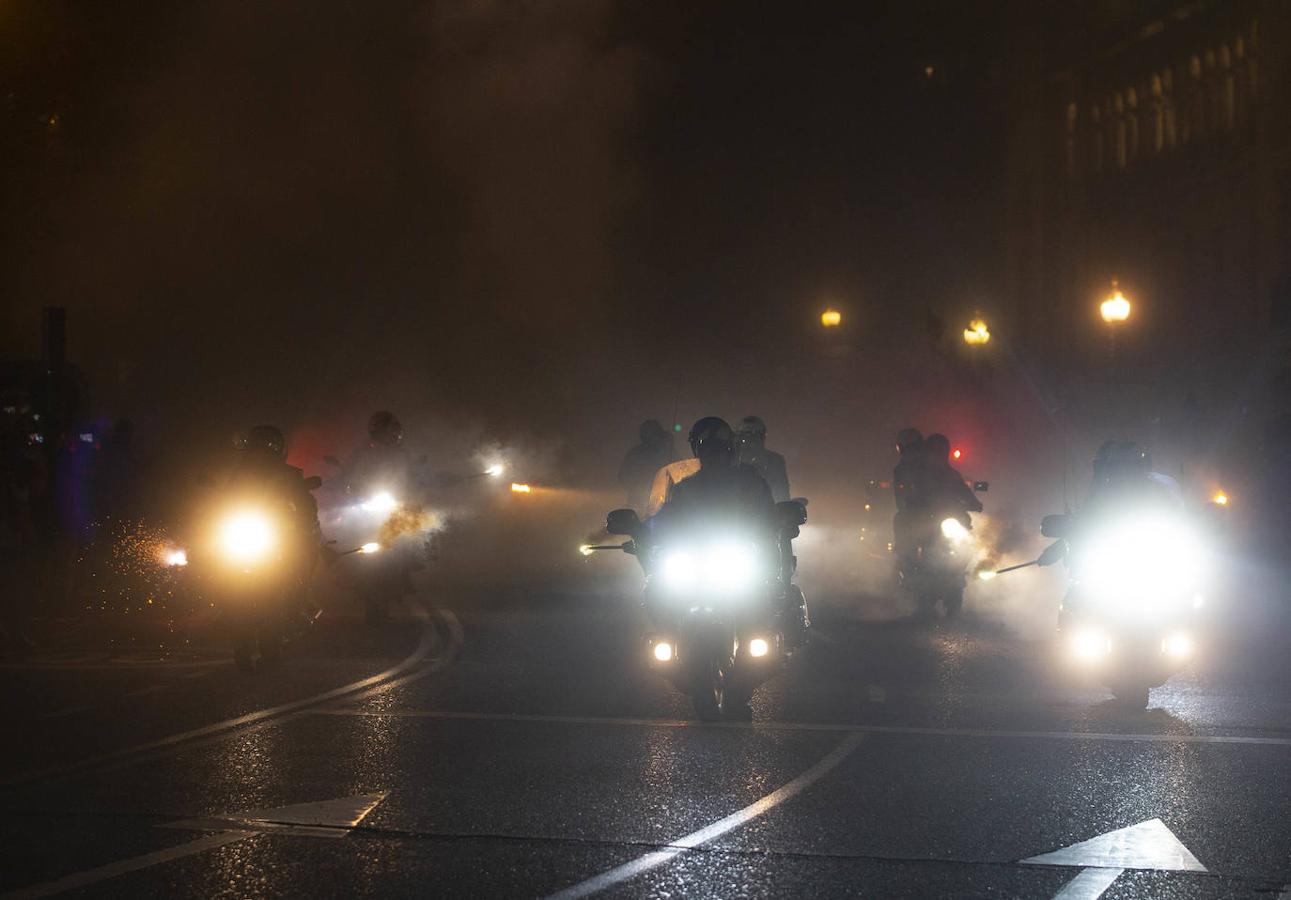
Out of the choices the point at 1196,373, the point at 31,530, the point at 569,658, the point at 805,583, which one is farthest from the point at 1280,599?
the point at 1196,373

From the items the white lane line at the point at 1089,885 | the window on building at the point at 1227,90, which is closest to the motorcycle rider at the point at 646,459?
the white lane line at the point at 1089,885

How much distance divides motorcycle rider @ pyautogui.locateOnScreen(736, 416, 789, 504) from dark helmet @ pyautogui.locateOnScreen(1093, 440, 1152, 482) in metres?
3.63

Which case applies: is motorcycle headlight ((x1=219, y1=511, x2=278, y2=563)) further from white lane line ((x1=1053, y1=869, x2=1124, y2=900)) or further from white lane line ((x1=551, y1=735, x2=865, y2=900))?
white lane line ((x1=1053, y1=869, x2=1124, y2=900))

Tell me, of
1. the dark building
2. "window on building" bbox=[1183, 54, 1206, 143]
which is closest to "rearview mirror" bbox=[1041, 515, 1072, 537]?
the dark building

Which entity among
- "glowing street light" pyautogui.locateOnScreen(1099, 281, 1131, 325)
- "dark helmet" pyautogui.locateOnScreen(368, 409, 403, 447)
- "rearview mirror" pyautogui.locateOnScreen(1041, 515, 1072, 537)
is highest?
"glowing street light" pyautogui.locateOnScreen(1099, 281, 1131, 325)

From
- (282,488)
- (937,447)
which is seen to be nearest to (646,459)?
(937,447)

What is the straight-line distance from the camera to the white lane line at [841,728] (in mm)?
8828

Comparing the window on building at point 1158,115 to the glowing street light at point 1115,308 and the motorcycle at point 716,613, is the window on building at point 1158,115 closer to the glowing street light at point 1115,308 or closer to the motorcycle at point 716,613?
the glowing street light at point 1115,308

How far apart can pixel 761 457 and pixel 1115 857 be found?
29.0 feet

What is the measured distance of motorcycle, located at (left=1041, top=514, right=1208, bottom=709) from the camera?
1007 cm

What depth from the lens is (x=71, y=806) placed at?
7.06m

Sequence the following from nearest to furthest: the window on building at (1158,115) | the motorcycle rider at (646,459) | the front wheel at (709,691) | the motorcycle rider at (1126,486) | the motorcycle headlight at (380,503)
Result: the front wheel at (709,691) < the motorcycle rider at (1126,486) < the motorcycle headlight at (380,503) < the motorcycle rider at (646,459) < the window on building at (1158,115)

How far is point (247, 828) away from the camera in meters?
6.61

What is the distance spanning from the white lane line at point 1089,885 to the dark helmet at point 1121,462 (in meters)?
5.22
